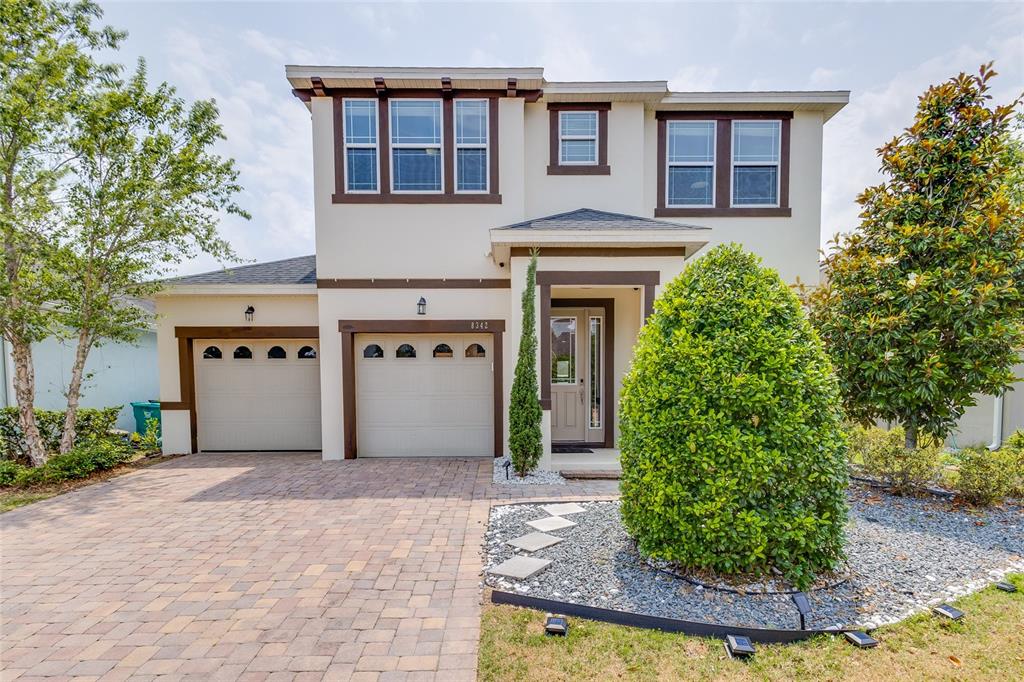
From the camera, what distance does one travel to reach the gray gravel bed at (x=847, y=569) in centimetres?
312

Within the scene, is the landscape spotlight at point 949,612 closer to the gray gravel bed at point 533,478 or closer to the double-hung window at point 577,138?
the gray gravel bed at point 533,478

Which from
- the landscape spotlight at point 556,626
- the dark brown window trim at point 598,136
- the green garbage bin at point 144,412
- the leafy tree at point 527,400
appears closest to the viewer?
the landscape spotlight at point 556,626

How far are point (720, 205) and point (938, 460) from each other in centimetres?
520

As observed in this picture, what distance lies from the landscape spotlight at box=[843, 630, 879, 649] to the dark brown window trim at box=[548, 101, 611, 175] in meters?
7.32

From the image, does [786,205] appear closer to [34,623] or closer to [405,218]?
[405,218]

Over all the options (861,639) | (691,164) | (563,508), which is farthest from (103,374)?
(861,639)

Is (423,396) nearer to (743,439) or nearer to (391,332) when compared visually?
(391,332)

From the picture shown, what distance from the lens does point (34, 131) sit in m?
6.64

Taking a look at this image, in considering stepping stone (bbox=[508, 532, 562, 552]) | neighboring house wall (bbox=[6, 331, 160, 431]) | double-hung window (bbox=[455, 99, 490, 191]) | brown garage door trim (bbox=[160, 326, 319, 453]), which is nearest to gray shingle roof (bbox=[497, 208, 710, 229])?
double-hung window (bbox=[455, 99, 490, 191])

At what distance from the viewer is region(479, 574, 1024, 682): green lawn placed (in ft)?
8.37

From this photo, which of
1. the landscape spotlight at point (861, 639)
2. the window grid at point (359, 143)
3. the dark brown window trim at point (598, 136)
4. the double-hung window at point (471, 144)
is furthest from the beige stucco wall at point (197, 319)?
the landscape spotlight at point (861, 639)

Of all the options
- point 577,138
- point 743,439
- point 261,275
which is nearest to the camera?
point 743,439

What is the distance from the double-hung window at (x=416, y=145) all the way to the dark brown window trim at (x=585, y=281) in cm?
278

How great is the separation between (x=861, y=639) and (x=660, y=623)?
1216 millimetres
